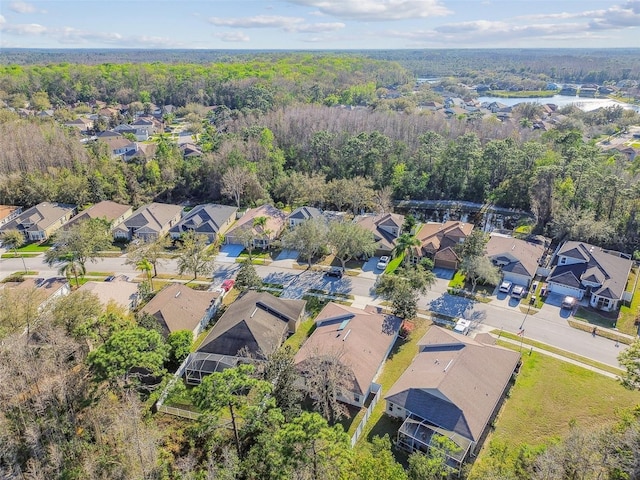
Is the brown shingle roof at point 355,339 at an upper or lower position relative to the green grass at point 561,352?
upper

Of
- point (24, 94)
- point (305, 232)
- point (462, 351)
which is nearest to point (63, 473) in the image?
point (462, 351)

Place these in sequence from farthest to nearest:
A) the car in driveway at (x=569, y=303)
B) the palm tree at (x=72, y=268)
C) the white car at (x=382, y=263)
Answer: the white car at (x=382, y=263) → the palm tree at (x=72, y=268) → the car in driveway at (x=569, y=303)

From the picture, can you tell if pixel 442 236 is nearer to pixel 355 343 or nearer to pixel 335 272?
pixel 335 272

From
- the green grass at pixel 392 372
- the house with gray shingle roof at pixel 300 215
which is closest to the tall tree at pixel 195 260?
the house with gray shingle roof at pixel 300 215

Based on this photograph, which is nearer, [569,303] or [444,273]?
[569,303]

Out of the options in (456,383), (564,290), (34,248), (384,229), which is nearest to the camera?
(456,383)

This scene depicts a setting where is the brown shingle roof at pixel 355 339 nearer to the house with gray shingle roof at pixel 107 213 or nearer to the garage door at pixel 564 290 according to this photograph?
the garage door at pixel 564 290

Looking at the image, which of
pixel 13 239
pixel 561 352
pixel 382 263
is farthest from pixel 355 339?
pixel 13 239

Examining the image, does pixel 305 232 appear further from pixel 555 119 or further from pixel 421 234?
pixel 555 119
